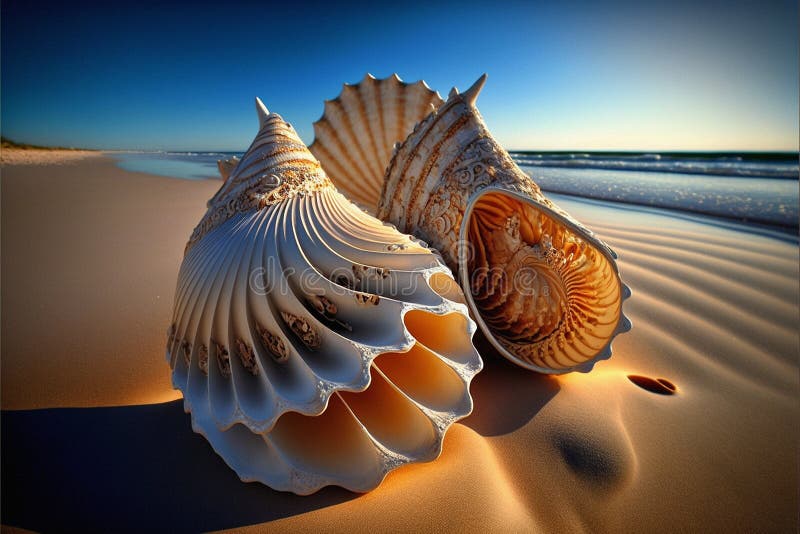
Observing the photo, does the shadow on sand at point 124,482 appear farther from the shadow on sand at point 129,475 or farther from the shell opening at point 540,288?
the shell opening at point 540,288

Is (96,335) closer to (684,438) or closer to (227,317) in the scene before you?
(227,317)

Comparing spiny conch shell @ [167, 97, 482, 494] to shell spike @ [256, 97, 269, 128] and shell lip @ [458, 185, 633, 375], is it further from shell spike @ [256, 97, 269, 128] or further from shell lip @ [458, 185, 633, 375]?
shell spike @ [256, 97, 269, 128]

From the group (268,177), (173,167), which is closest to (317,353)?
(268,177)

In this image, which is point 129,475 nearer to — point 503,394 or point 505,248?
point 503,394

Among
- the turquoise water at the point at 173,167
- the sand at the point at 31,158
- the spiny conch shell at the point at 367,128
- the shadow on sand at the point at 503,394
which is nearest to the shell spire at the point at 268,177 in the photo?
the shadow on sand at the point at 503,394

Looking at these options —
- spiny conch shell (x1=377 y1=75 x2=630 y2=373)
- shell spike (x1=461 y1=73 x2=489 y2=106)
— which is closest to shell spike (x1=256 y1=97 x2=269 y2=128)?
spiny conch shell (x1=377 y1=75 x2=630 y2=373)
